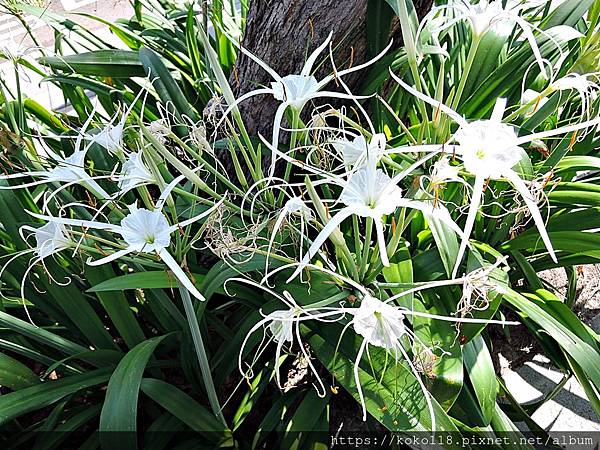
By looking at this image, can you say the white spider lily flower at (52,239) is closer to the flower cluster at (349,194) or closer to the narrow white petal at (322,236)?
the flower cluster at (349,194)

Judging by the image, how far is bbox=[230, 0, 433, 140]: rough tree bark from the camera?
0.96 meters

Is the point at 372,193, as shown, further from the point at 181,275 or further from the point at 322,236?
the point at 181,275

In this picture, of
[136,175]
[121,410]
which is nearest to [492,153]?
[136,175]

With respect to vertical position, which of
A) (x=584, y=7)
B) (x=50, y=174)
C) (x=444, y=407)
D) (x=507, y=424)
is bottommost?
(x=507, y=424)

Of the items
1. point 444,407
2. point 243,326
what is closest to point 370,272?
Result: point 444,407

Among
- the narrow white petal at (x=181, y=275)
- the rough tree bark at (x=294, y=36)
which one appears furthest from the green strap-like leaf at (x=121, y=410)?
the rough tree bark at (x=294, y=36)

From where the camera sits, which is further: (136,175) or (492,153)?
(136,175)

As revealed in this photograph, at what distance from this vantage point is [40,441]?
2.95 feet

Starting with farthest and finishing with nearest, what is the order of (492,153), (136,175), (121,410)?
1. (121,410)
2. (136,175)
3. (492,153)

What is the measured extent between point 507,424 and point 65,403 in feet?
2.22

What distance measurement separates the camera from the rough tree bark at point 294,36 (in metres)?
0.96

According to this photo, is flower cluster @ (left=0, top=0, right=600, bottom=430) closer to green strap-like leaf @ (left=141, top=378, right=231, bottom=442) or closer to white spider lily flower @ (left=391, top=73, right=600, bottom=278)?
white spider lily flower @ (left=391, top=73, right=600, bottom=278)

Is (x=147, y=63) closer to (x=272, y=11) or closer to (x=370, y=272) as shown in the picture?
(x=272, y=11)

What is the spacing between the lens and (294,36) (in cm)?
99
